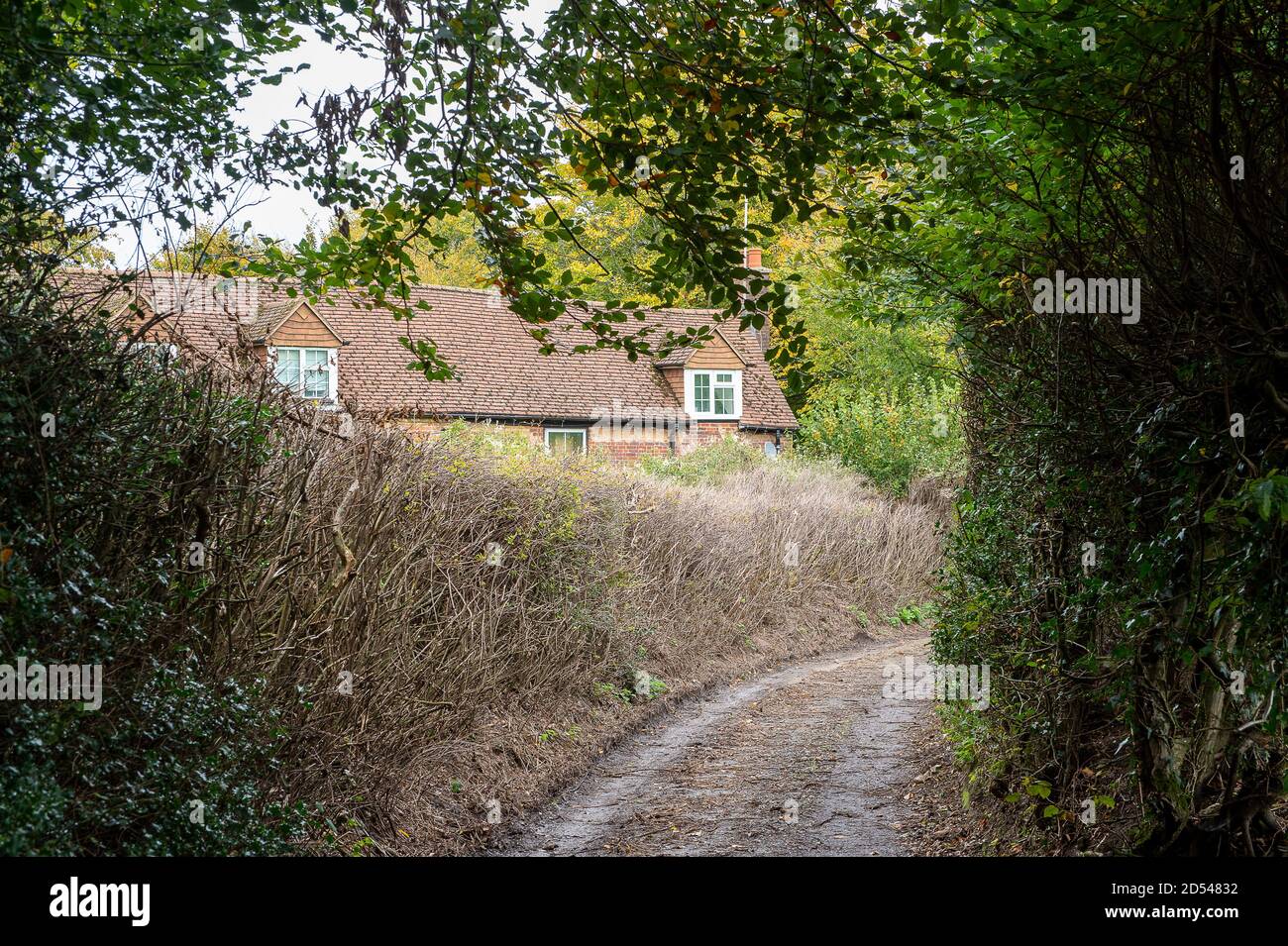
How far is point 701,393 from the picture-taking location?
1304 inches

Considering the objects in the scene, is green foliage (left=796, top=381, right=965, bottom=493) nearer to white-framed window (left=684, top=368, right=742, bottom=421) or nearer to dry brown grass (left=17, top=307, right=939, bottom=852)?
white-framed window (left=684, top=368, right=742, bottom=421)

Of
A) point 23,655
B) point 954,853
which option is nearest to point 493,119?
point 23,655

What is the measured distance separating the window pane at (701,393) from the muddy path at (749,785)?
18.9m

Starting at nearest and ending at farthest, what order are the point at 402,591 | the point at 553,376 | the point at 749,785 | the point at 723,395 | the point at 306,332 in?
the point at 402,591
the point at 749,785
the point at 306,332
the point at 553,376
the point at 723,395

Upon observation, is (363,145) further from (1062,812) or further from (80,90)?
(1062,812)

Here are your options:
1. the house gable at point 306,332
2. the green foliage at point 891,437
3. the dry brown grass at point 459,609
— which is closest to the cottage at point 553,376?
the house gable at point 306,332

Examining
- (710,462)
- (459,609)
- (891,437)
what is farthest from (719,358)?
(459,609)

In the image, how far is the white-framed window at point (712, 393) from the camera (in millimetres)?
32781

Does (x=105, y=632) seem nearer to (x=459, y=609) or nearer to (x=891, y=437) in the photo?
(x=459, y=609)

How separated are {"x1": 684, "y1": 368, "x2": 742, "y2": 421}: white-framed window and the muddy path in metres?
18.8

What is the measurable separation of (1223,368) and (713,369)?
2911 centimetres

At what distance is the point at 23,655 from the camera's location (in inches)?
153

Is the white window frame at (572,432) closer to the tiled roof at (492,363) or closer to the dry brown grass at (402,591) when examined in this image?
the tiled roof at (492,363)

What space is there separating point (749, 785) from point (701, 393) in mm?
23844
